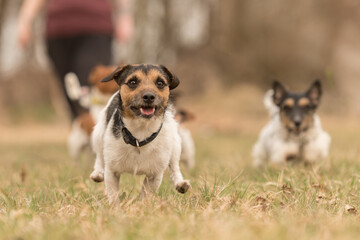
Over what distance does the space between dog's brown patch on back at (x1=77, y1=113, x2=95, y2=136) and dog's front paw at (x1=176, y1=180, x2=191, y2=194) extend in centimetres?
308

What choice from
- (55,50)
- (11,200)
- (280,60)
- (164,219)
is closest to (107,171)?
(11,200)

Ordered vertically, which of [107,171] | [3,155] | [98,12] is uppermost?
[98,12]

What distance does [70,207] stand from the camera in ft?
10.5

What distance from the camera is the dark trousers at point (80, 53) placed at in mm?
6449

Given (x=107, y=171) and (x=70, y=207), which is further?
(x=107, y=171)

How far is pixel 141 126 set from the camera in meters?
3.46

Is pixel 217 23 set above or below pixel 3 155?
above

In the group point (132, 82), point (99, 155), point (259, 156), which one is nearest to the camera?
point (132, 82)

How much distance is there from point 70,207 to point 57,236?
0.83 m

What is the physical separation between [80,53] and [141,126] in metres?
3.32

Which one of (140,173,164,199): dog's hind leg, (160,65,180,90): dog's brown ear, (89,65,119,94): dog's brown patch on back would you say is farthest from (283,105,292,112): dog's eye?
(140,173,164,199): dog's hind leg

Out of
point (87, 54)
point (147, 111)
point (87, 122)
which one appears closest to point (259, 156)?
point (87, 122)

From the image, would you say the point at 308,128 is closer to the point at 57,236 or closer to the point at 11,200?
the point at 11,200

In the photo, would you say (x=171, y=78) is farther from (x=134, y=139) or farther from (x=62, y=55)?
(x=62, y=55)
